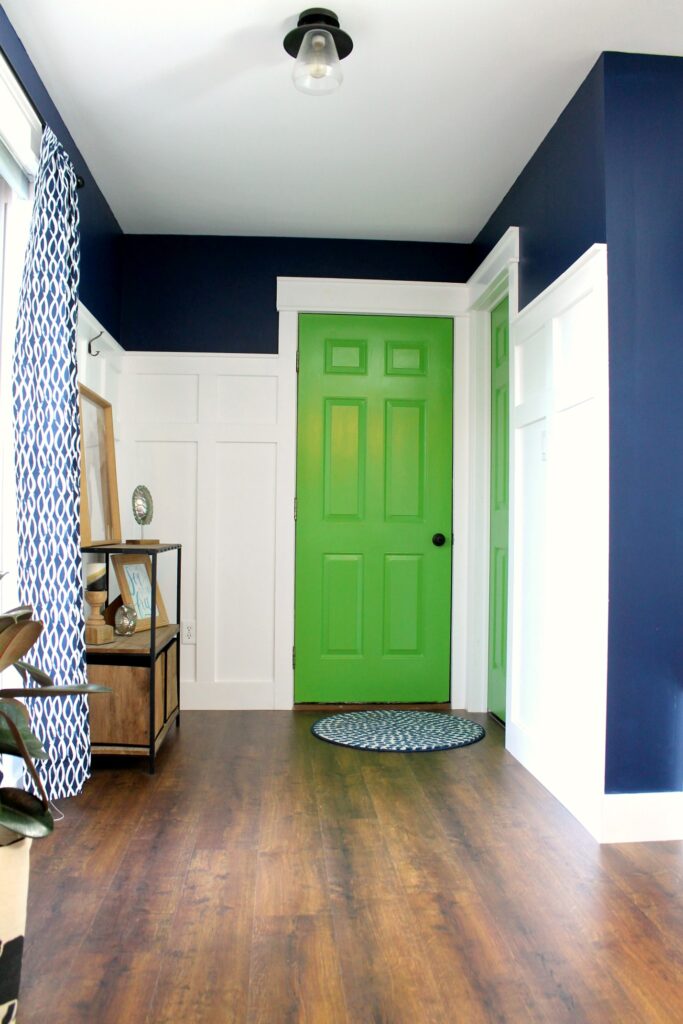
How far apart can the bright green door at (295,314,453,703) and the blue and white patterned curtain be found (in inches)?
61.2

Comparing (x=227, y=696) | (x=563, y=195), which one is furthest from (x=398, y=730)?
(x=563, y=195)

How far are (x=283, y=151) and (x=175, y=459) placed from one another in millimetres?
1602

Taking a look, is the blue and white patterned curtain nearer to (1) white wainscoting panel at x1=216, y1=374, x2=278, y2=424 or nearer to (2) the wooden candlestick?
(2) the wooden candlestick

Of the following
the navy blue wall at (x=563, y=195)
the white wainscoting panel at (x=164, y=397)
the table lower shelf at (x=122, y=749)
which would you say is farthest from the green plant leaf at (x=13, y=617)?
the white wainscoting panel at (x=164, y=397)

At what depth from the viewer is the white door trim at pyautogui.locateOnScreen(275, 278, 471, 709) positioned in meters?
4.22

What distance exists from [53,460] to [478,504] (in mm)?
2218

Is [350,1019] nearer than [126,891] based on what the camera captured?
Yes

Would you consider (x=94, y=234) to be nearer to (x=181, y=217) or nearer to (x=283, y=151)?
(x=181, y=217)

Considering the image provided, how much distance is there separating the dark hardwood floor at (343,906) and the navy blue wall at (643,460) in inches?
13.6

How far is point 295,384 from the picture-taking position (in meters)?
4.26

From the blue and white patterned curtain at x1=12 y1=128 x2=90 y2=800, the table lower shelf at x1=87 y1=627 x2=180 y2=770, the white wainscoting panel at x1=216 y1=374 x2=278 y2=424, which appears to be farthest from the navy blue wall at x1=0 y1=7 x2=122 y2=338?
the table lower shelf at x1=87 y1=627 x2=180 y2=770

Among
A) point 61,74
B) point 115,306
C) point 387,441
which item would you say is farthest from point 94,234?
point 387,441

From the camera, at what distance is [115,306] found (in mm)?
4094

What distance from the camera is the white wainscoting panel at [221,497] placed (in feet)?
13.8
